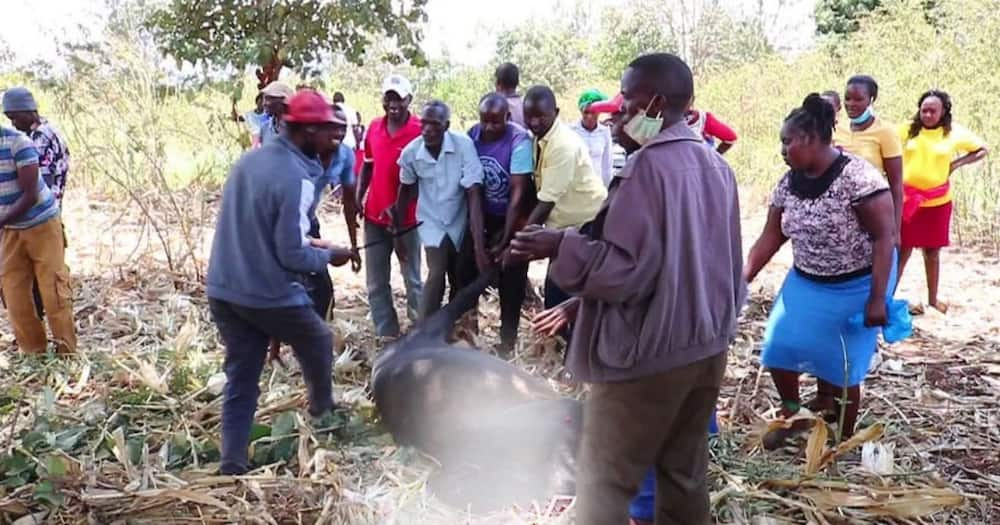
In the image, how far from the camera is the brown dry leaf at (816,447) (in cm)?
371

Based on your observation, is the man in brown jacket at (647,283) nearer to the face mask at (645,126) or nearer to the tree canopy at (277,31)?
the face mask at (645,126)

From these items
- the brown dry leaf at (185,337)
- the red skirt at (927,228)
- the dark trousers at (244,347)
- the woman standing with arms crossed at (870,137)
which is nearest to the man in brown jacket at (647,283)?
the dark trousers at (244,347)

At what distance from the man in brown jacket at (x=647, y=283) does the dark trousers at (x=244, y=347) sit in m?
1.30

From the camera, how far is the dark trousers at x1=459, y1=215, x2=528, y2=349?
5.50 metres

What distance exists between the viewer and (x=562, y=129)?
203 inches

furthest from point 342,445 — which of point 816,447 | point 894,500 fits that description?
point 894,500

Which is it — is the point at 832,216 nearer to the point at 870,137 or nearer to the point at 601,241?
the point at 601,241

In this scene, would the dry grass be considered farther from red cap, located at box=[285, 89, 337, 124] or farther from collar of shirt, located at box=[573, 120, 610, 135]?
collar of shirt, located at box=[573, 120, 610, 135]

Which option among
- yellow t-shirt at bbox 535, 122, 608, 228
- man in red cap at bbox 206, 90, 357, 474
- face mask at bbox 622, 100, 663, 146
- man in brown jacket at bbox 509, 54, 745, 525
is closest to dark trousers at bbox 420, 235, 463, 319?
yellow t-shirt at bbox 535, 122, 608, 228

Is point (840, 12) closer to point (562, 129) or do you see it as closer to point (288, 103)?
point (562, 129)

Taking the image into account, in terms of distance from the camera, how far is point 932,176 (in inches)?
255

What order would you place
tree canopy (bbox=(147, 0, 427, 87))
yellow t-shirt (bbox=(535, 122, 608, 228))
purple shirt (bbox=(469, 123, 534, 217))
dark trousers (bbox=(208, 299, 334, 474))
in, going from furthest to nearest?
1. tree canopy (bbox=(147, 0, 427, 87))
2. purple shirt (bbox=(469, 123, 534, 217))
3. yellow t-shirt (bbox=(535, 122, 608, 228))
4. dark trousers (bbox=(208, 299, 334, 474))

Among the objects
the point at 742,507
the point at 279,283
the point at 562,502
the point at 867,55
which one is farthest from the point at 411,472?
the point at 867,55

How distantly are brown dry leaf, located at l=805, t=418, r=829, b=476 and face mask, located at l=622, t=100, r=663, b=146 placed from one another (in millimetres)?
1787
